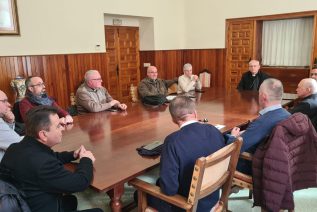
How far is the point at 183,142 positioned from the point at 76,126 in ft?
4.62

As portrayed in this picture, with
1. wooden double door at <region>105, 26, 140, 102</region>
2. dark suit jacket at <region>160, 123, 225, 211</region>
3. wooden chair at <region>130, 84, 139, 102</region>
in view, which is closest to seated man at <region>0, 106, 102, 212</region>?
dark suit jacket at <region>160, 123, 225, 211</region>

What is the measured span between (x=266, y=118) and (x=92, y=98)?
6.76ft

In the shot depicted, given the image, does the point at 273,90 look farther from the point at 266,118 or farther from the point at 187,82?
the point at 187,82

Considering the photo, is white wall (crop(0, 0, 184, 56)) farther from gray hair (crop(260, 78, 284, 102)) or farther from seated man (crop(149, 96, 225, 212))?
gray hair (crop(260, 78, 284, 102))

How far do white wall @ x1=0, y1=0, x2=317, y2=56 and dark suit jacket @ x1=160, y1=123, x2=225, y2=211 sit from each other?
3.93 metres

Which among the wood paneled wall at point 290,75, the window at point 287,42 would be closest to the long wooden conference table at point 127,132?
the wood paneled wall at point 290,75

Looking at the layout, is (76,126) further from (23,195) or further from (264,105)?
(264,105)

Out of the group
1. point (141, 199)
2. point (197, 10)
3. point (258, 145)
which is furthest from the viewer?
point (197, 10)

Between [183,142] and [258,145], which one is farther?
[258,145]

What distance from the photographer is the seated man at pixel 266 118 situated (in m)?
1.89

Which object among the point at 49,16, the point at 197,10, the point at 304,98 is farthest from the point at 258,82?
the point at 49,16

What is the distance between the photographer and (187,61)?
7508 mm

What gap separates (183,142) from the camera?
4.72 ft

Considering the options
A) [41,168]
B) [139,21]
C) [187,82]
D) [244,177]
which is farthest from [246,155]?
[139,21]
